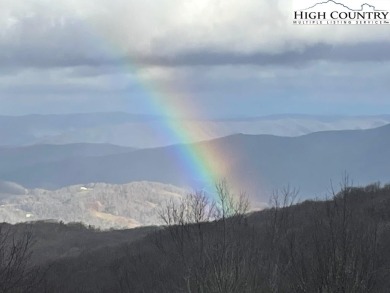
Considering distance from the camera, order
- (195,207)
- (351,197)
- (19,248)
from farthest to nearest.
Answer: (351,197) → (195,207) → (19,248)

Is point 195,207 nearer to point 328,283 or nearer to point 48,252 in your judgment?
point 328,283

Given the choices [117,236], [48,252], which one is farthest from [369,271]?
[117,236]

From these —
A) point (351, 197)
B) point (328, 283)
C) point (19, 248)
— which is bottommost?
point (328, 283)

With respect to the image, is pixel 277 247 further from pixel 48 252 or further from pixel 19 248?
pixel 48 252

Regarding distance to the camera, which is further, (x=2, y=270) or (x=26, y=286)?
(x=26, y=286)

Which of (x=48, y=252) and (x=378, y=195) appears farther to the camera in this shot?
(x=48, y=252)

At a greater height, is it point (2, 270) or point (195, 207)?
point (195, 207)

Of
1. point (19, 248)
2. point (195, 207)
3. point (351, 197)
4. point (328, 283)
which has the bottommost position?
point (328, 283)

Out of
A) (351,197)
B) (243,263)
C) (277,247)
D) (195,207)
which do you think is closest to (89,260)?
(351,197)

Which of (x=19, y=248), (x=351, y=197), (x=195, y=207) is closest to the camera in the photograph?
(x=19, y=248)
